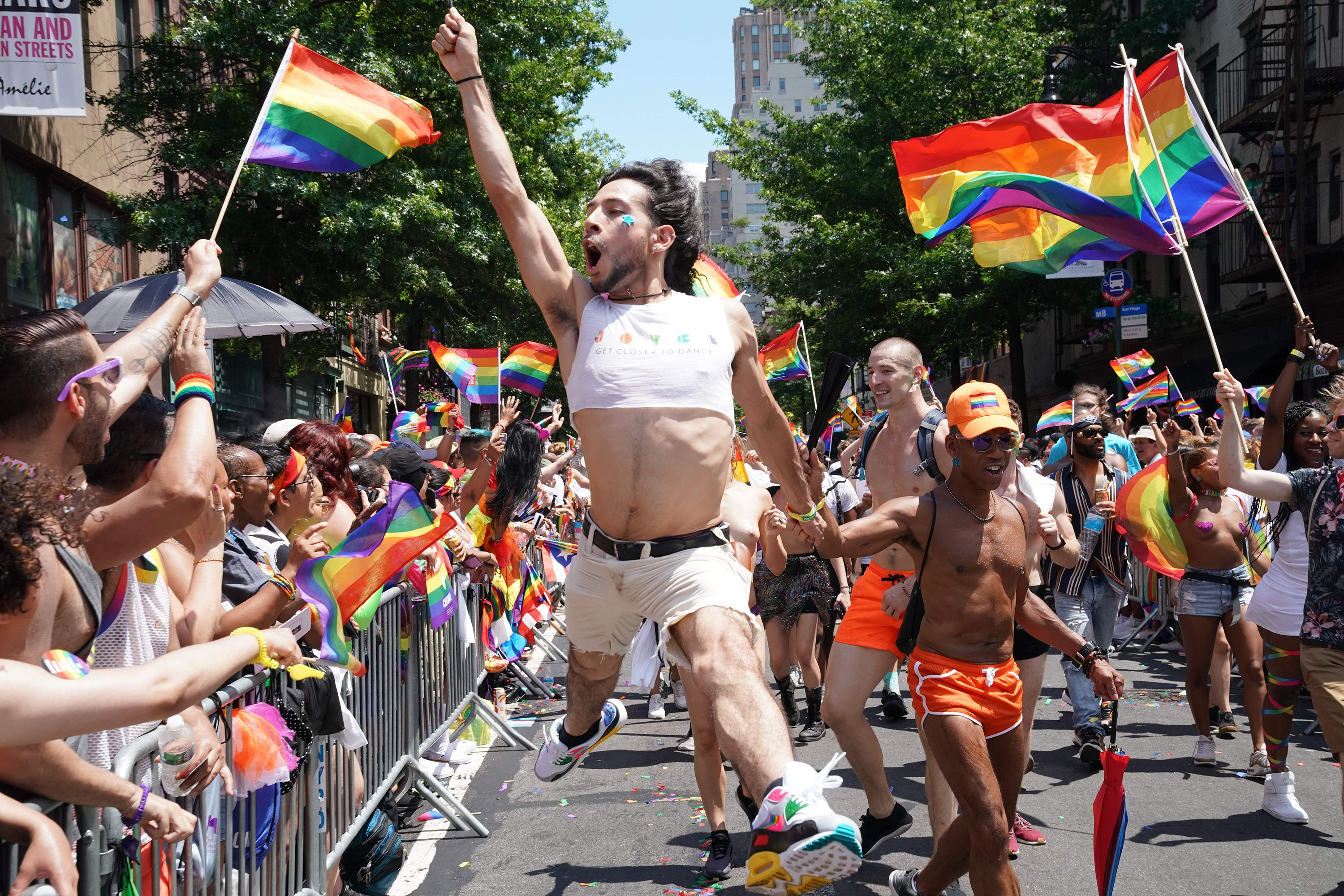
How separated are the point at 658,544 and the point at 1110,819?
1888mm

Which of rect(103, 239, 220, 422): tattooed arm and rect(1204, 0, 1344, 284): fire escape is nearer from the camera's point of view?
rect(103, 239, 220, 422): tattooed arm

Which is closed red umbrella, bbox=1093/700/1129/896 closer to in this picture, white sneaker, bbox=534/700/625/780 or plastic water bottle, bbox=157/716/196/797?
white sneaker, bbox=534/700/625/780

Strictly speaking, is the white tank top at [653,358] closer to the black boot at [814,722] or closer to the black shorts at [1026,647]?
the black shorts at [1026,647]

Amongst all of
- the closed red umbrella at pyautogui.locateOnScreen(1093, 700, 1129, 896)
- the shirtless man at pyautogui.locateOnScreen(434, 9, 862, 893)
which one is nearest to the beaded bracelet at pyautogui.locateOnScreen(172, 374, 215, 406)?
the shirtless man at pyautogui.locateOnScreen(434, 9, 862, 893)

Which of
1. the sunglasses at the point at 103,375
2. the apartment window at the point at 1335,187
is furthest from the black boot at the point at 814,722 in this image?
the apartment window at the point at 1335,187

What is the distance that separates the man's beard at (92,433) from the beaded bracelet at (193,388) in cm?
28

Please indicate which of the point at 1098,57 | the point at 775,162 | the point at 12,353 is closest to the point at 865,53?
the point at 775,162

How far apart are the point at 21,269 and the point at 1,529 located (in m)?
14.5

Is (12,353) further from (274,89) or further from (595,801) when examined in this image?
(595,801)

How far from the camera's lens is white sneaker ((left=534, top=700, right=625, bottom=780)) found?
4559mm

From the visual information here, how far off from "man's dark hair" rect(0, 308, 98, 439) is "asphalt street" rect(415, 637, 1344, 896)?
3176mm

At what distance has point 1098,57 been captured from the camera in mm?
26969

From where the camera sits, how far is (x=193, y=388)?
3.33 metres

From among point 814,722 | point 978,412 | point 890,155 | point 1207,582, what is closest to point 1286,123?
point 890,155
